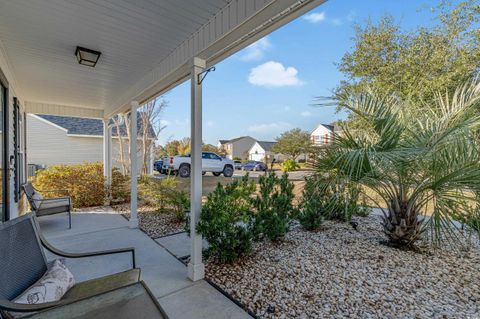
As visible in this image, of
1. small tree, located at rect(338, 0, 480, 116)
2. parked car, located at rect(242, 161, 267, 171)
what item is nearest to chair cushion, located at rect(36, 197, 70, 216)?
small tree, located at rect(338, 0, 480, 116)

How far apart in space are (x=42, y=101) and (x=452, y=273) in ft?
28.1

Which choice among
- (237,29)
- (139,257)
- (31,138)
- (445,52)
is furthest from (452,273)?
(31,138)

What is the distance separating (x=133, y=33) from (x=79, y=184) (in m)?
5.36

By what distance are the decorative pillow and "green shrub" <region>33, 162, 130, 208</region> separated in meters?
5.24

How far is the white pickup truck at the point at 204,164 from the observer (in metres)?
13.6

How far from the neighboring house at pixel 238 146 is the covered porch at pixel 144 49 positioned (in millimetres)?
36165

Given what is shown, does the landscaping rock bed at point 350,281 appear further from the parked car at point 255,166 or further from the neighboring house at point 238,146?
the neighboring house at point 238,146

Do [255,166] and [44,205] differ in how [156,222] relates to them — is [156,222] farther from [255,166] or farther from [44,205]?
[255,166]

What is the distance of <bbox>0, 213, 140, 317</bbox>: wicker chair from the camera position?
4.82 ft

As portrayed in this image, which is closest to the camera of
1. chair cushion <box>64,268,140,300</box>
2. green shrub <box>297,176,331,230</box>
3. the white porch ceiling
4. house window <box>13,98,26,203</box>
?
chair cushion <box>64,268,140,300</box>

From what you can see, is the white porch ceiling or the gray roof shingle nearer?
the white porch ceiling

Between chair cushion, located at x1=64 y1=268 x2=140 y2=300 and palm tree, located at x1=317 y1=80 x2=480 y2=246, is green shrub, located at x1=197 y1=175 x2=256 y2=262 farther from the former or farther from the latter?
palm tree, located at x1=317 y1=80 x2=480 y2=246

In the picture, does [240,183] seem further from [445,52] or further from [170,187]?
[445,52]

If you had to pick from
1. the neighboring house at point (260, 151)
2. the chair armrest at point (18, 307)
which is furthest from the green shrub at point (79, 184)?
the neighboring house at point (260, 151)
